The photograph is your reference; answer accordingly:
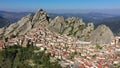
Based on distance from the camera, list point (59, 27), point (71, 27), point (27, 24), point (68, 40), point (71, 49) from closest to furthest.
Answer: point (71, 49), point (68, 40), point (27, 24), point (59, 27), point (71, 27)

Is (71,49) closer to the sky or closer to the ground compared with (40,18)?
closer to the ground

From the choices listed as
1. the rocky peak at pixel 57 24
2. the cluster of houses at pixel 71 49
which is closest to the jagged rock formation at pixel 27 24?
the rocky peak at pixel 57 24

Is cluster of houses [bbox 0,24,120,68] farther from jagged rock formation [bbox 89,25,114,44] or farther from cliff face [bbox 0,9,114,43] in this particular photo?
cliff face [bbox 0,9,114,43]

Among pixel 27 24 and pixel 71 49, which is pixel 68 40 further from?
pixel 27 24

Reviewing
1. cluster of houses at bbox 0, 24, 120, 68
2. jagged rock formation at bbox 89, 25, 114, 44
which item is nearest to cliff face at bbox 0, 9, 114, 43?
jagged rock formation at bbox 89, 25, 114, 44

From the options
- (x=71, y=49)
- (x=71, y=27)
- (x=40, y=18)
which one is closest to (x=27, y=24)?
(x=40, y=18)

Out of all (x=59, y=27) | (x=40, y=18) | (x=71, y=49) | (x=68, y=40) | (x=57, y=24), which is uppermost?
(x=40, y=18)

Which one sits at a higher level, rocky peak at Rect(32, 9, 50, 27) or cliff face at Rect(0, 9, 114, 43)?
rocky peak at Rect(32, 9, 50, 27)

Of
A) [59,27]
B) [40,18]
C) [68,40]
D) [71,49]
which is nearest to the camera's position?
[71,49]
